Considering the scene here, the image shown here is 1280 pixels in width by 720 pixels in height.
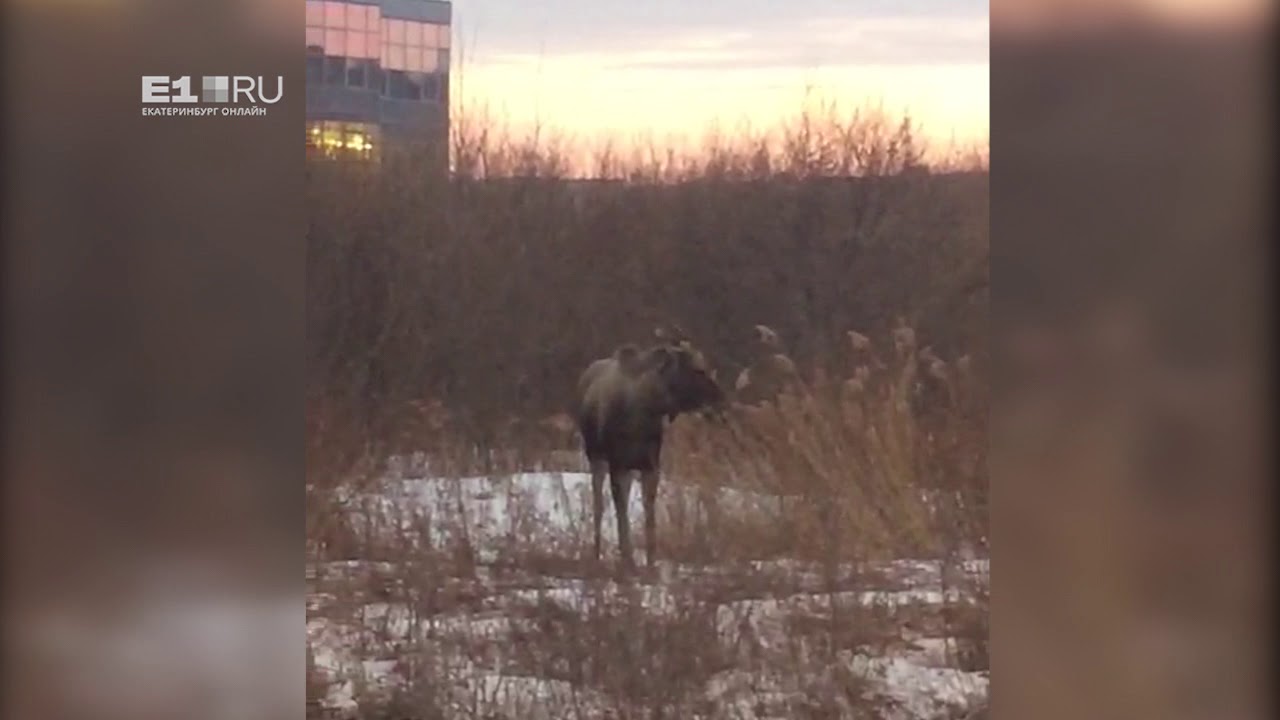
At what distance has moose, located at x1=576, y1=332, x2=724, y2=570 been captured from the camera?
526 cm

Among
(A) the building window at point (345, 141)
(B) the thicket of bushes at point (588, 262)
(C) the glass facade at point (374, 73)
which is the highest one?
(C) the glass facade at point (374, 73)

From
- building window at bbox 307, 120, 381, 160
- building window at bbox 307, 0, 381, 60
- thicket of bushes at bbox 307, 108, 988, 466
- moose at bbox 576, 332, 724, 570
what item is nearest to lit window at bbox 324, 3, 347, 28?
building window at bbox 307, 0, 381, 60

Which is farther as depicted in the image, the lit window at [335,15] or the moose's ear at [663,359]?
the moose's ear at [663,359]

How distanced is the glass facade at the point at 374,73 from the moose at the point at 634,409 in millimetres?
976

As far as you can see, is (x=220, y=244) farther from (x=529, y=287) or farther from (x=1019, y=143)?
(x=1019, y=143)

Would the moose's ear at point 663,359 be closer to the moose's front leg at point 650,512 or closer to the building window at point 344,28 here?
the moose's front leg at point 650,512

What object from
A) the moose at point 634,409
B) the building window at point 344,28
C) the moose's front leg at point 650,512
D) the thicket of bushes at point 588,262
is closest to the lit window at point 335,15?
the building window at point 344,28

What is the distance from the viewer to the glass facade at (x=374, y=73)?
518cm

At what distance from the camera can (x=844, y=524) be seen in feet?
Answer: 17.2

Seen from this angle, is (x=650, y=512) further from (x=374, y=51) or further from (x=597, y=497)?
(x=374, y=51)

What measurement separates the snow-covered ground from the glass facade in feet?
3.61

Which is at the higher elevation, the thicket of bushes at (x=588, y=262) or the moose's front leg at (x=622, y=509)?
the thicket of bushes at (x=588, y=262)

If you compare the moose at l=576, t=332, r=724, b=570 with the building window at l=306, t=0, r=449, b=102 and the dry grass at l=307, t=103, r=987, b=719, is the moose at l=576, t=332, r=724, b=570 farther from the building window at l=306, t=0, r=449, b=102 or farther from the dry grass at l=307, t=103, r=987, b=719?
the building window at l=306, t=0, r=449, b=102

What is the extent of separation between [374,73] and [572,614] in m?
1.88
